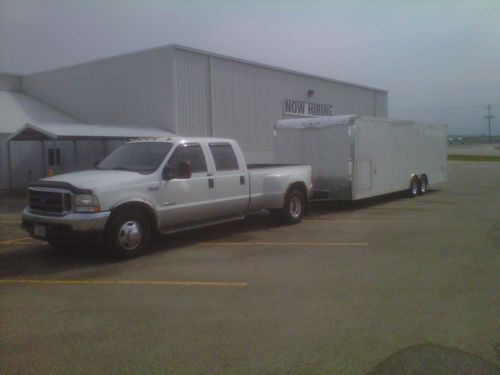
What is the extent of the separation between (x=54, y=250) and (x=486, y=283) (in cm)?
705

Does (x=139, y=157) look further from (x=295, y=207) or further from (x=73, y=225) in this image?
(x=295, y=207)

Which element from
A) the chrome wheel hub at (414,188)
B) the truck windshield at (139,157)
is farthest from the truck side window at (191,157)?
the chrome wheel hub at (414,188)

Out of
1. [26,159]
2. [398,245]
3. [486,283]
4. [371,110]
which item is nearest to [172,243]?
[398,245]

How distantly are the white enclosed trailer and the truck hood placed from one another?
7127mm

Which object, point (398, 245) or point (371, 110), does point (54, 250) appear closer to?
point (398, 245)

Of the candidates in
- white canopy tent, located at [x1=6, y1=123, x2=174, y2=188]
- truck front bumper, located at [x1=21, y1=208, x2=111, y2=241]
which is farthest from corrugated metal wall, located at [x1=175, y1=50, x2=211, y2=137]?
truck front bumper, located at [x1=21, y1=208, x2=111, y2=241]

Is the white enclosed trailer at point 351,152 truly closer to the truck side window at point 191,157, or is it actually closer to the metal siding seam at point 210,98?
the truck side window at point 191,157

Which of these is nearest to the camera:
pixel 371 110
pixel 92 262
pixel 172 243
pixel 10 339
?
pixel 10 339

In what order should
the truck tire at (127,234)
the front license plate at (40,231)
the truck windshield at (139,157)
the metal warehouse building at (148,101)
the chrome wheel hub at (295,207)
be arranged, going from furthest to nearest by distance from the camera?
1. the metal warehouse building at (148,101)
2. the chrome wheel hub at (295,207)
3. the truck windshield at (139,157)
4. the front license plate at (40,231)
5. the truck tire at (127,234)

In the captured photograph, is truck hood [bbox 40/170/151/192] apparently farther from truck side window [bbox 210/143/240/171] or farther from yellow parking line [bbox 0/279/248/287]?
truck side window [bbox 210/143/240/171]

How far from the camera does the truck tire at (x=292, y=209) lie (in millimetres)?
11406

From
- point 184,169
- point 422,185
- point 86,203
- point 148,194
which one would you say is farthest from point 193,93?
point 86,203

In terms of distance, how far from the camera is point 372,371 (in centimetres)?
395

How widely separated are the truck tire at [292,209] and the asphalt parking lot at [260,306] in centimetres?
136
